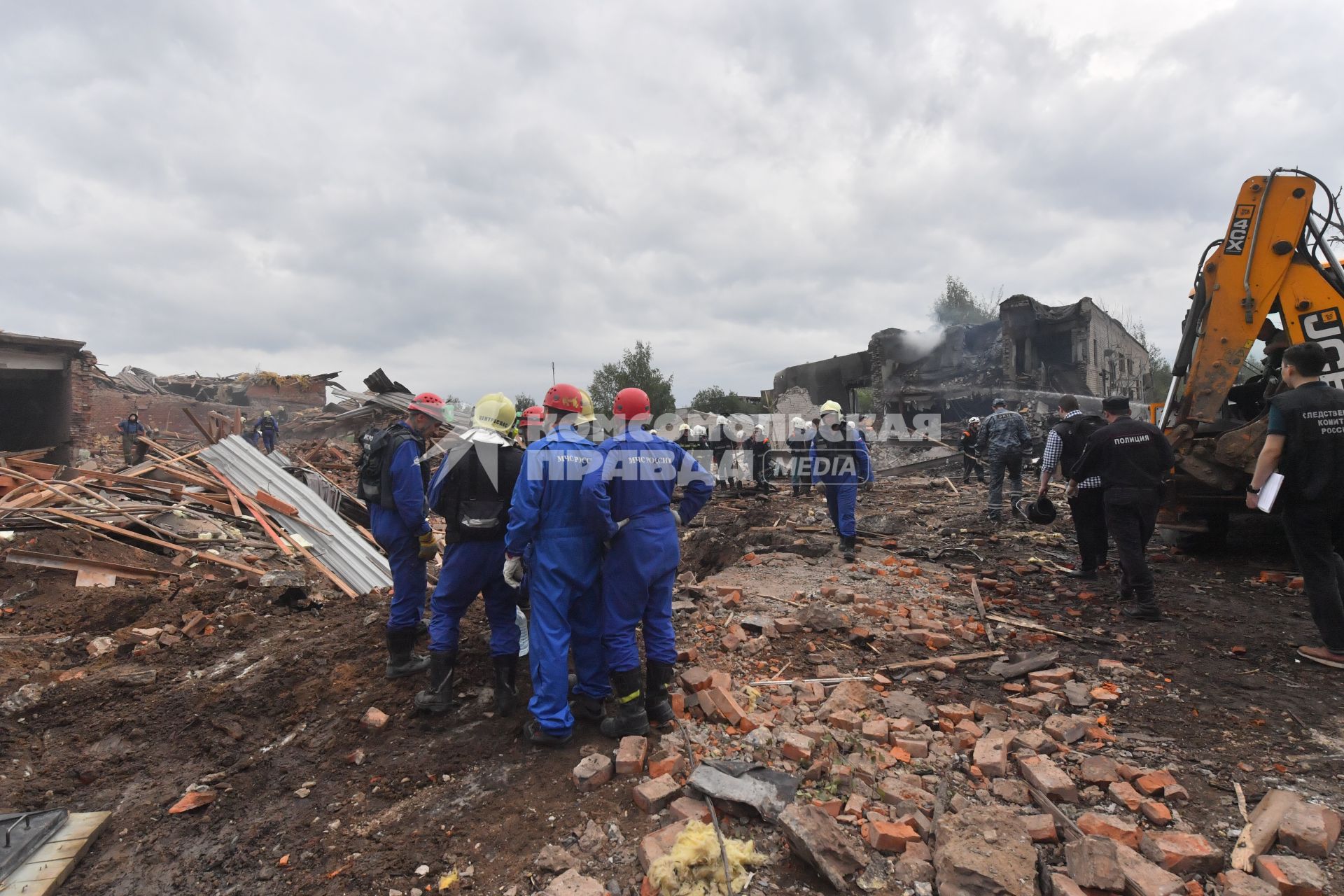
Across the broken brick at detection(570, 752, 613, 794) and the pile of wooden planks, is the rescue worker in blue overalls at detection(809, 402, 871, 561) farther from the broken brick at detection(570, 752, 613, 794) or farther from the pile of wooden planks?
the pile of wooden planks

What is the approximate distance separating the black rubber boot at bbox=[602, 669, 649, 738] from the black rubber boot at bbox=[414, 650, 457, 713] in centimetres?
96

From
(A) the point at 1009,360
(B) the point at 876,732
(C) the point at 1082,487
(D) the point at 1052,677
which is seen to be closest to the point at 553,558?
(B) the point at 876,732

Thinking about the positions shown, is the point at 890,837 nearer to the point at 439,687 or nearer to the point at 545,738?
the point at 545,738

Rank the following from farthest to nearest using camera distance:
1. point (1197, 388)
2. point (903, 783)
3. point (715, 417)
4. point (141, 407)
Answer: point (141, 407), point (715, 417), point (1197, 388), point (903, 783)

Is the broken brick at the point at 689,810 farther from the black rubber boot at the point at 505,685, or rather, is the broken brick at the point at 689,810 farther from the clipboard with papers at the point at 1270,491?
the clipboard with papers at the point at 1270,491

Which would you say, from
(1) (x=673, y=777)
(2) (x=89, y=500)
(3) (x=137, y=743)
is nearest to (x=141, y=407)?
(2) (x=89, y=500)

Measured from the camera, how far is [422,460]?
4.20 m

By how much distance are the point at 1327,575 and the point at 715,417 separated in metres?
11.2

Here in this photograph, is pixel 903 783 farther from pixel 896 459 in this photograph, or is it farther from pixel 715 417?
pixel 896 459

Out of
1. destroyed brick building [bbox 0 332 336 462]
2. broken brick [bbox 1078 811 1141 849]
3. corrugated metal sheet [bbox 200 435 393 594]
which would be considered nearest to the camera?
broken brick [bbox 1078 811 1141 849]

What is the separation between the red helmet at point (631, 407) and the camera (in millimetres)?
3473

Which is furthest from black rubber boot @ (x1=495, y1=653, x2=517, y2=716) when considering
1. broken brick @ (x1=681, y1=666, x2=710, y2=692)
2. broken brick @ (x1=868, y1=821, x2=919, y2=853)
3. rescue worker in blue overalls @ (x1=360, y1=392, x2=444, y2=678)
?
broken brick @ (x1=868, y1=821, x2=919, y2=853)

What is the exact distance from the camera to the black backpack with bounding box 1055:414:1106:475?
5977 mm

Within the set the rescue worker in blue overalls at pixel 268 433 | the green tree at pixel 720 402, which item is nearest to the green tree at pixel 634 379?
the green tree at pixel 720 402
